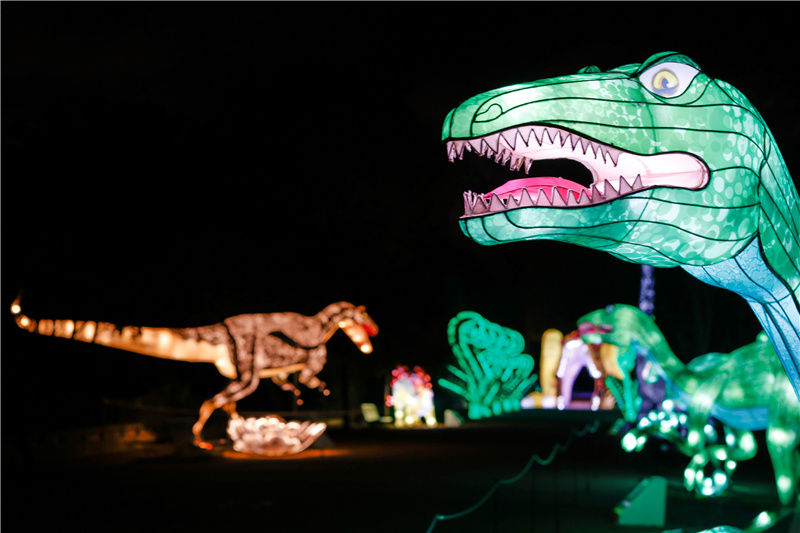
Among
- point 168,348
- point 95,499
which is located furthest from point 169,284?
point 95,499

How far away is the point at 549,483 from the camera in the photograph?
47.9ft

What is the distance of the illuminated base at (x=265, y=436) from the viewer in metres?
18.4

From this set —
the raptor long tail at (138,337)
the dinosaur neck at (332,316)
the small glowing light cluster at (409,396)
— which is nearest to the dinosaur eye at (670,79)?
the raptor long tail at (138,337)

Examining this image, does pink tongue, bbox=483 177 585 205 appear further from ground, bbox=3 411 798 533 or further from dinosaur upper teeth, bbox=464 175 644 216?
ground, bbox=3 411 798 533

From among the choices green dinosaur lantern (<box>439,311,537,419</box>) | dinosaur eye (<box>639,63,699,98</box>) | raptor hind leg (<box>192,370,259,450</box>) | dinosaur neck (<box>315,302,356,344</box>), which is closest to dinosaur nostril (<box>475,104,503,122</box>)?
dinosaur eye (<box>639,63,699,98</box>)

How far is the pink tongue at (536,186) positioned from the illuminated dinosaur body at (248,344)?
1222cm

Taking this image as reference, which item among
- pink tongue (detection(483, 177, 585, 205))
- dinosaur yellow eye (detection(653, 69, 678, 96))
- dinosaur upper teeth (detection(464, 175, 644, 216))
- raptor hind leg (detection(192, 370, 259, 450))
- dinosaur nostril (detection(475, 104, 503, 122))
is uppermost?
dinosaur yellow eye (detection(653, 69, 678, 96))

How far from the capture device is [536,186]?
462 centimetres

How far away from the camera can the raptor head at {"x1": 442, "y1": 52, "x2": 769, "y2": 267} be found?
174 inches

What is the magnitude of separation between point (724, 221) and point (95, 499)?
394 inches

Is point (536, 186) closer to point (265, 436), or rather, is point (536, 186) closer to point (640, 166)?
point (640, 166)

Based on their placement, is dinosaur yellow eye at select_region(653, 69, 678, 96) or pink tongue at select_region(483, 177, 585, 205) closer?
pink tongue at select_region(483, 177, 585, 205)

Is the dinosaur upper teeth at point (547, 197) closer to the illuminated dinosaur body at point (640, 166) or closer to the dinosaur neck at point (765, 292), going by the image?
the illuminated dinosaur body at point (640, 166)

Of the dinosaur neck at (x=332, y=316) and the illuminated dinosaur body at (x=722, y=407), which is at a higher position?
the dinosaur neck at (x=332, y=316)
